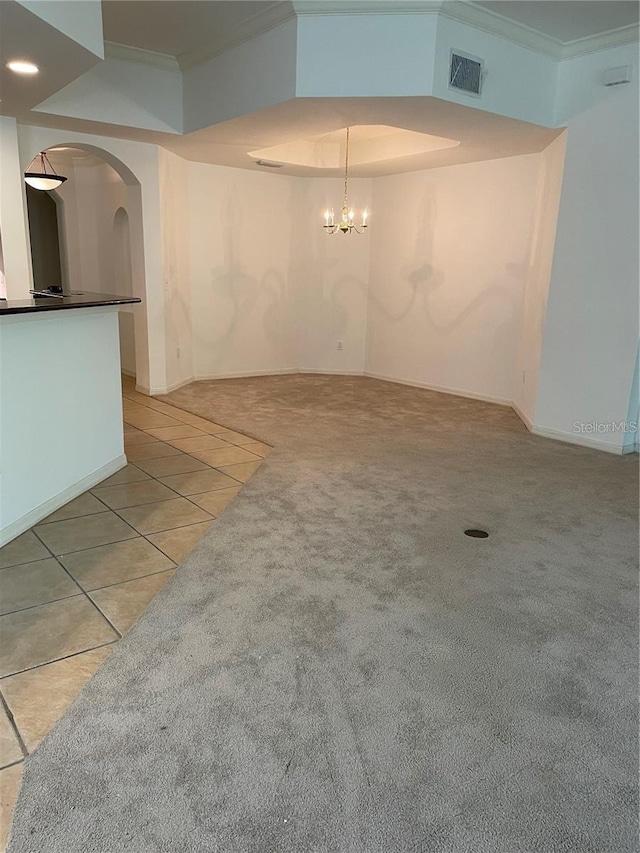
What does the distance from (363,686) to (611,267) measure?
13.0ft

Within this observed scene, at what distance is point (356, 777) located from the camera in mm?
1626

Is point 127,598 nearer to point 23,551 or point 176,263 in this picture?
point 23,551

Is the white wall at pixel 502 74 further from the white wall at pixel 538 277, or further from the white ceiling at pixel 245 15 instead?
the white wall at pixel 538 277

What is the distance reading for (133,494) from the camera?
3650 mm

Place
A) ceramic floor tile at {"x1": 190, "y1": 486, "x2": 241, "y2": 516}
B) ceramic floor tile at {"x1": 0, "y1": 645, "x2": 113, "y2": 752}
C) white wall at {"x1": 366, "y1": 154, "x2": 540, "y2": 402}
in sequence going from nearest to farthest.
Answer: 1. ceramic floor tile at {"x1": 0, "y1": 645, "x2": 113, "y2": 752}
2. ceramic floor tile at {"x1": 190, "y1": 486, "x2": 241, "y2": 516}
3. white wall at {"x1": 366, "y1": 154, "x2": 540, "y2": 402}

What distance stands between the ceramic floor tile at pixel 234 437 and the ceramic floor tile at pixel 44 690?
277 cm

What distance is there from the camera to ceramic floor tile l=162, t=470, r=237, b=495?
3.76 m

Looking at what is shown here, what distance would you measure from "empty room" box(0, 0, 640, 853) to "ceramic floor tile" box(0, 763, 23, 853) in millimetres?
34

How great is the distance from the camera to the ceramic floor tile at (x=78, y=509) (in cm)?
328

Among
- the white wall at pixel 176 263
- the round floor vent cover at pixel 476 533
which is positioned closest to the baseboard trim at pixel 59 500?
the round floor vent cover at pixel 476 533

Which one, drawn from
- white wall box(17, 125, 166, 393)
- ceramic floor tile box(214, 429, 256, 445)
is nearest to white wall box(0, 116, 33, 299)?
white wall box(17, 125, 166, 393)

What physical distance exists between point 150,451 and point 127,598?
215cm

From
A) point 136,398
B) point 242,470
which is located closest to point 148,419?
point 136,398

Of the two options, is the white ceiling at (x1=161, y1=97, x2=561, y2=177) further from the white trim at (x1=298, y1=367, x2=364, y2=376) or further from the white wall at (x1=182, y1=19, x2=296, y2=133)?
the white trim at (x1=298, y1=367, x2=364, y2=376)
